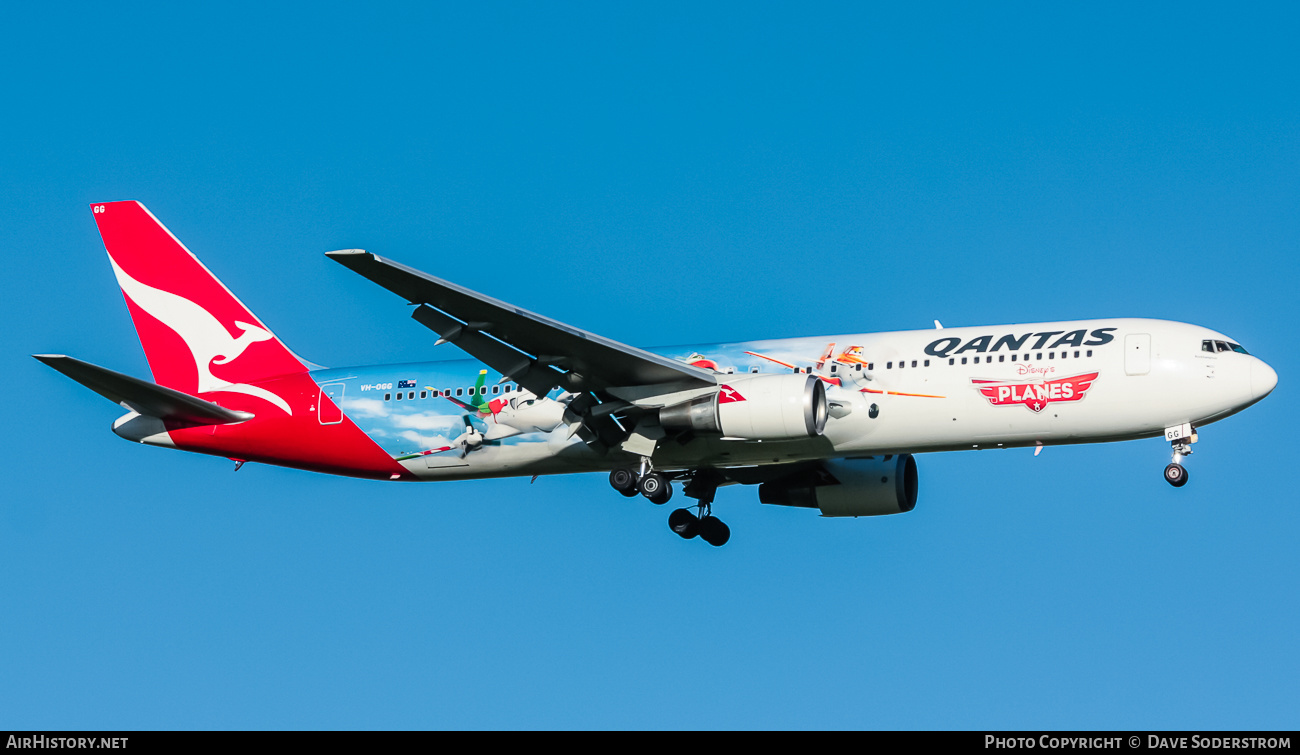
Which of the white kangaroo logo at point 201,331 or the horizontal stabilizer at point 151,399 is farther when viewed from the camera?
the white kangaroo logo at point 201,331

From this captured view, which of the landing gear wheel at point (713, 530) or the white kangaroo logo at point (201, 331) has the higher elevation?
the white kangaroo logo at point (201, 331)

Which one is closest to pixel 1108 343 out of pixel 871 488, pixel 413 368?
pixel 871 488

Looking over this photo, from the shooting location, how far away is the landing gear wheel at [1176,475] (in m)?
32.1

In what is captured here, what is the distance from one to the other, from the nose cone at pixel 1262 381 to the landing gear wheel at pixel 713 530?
13236 mm

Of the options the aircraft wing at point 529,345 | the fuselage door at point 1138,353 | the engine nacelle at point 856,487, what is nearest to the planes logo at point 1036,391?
the fuselage door at point 1138,353

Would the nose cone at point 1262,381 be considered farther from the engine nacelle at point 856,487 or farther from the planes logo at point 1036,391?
the engine nacelle at point 856,487

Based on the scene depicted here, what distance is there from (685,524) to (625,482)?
3.87m

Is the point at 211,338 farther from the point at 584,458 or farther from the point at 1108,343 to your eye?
the point at 1108,343

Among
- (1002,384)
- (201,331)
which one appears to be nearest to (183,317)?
(201,331)

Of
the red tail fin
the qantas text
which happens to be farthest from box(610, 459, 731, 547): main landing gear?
the red tail fin

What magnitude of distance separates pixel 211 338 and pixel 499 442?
29.5ft

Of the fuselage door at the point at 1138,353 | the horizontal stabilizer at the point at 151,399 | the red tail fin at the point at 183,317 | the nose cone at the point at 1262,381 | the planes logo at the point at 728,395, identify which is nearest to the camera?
the nose cone at the point at 1262,381

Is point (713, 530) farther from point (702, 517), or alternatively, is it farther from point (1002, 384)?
point (1002, 384)

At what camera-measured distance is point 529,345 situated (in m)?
33.4
